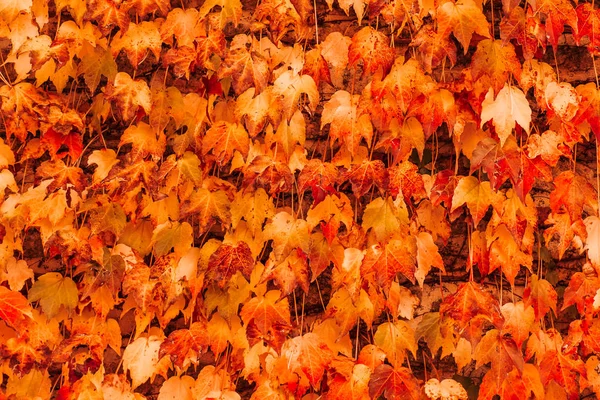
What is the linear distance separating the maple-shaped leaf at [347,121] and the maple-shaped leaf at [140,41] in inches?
24.4

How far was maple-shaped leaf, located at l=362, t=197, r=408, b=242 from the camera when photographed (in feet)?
8.02

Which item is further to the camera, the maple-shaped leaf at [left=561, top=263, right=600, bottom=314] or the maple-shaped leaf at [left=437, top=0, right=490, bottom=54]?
the maple-shaped leaf at [left=561, top=263, right=600, bottom=314]

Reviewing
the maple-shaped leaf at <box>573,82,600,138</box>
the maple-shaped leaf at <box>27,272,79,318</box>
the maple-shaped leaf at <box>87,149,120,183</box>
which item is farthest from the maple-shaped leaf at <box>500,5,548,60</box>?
the maple-shaped leaf at <box>27,272,79,318</box>

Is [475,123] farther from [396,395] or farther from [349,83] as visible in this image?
[396,395]

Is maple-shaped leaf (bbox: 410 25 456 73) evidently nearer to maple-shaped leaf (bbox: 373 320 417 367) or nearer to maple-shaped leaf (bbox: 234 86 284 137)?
maple-shaped leaf (bbox: 234 86 284 137)

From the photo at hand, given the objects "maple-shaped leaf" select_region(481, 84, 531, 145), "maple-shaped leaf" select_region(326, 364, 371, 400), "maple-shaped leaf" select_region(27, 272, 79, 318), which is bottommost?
"maple-shaped leaf" select_region(326, 364, 371, 400)

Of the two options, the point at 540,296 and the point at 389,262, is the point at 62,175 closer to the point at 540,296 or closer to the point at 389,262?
the point at 389,262

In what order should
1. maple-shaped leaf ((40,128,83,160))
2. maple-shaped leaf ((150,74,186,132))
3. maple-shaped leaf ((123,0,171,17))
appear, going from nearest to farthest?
maple-shaped leaf ((123,0,171,17)) < maple-shaped leaf ((150,74,186,132)) < maple-shaped leaf ((40,128,83,160))

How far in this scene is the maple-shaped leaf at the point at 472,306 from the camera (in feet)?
7.98

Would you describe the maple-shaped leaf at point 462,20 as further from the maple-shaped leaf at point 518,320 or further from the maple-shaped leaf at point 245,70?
the maple-shaped leaf at point 518,320

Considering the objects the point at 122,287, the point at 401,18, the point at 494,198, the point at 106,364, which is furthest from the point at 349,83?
the point at 106,364

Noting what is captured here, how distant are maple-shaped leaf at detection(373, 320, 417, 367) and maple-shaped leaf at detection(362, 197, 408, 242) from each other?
0.33 metres

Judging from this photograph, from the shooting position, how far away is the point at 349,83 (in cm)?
285

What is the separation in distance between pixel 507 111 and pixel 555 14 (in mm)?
373
